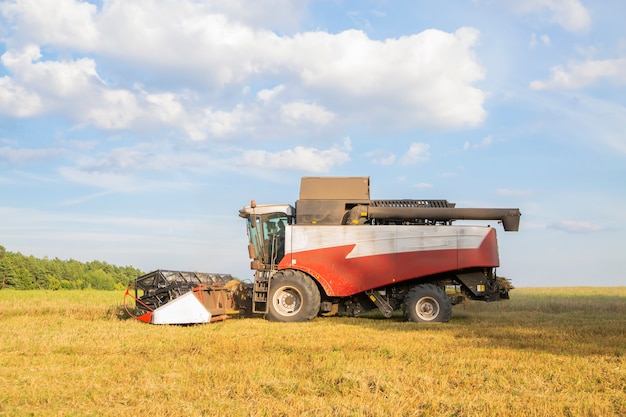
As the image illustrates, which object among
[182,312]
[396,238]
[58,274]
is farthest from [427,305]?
[58,274]

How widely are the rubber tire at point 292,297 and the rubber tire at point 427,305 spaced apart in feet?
7.11

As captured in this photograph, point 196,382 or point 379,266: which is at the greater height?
point 379,266

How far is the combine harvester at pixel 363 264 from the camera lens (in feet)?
46.6

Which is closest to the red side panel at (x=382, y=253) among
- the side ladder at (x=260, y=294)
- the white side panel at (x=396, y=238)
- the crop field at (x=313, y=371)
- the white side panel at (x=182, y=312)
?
the white side panel at (x=396, y=238)

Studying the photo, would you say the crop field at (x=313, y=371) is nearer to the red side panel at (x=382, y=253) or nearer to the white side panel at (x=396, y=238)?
the red side panel at (x=382, y=253)

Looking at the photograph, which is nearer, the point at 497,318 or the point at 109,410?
the point at 109,410

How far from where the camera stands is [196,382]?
6723mm

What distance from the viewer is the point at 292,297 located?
14.6 m

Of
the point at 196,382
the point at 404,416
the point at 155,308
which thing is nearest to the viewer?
the point at 404,416

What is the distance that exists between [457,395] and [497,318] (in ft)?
31.2

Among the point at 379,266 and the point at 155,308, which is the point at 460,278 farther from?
the point at 155,308

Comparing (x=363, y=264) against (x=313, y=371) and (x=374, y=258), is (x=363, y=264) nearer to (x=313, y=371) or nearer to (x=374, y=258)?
(x=374, y=258)

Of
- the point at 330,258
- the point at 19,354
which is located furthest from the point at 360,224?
the point at 19,354

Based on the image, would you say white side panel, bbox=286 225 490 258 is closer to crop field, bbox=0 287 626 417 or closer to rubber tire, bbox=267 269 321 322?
rubber tire, bbox=267 269 321 322
